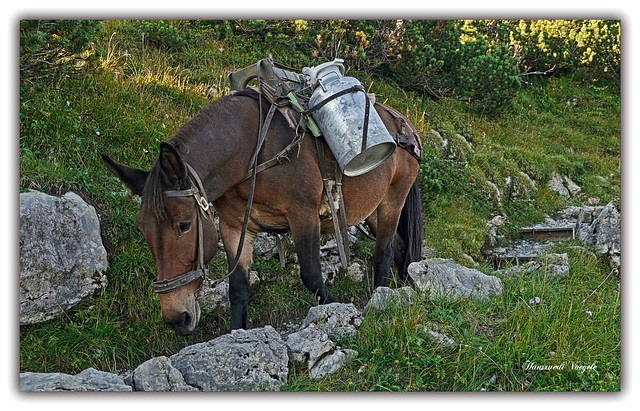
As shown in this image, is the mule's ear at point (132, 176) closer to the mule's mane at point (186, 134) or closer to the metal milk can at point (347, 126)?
the mule's mane at point (186, 134)

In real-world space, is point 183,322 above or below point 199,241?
below

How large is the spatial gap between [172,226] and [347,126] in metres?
1.48

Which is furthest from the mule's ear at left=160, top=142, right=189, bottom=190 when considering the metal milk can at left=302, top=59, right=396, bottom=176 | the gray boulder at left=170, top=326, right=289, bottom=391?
the metal milk can at left=302, top=59, right=396, bottom=176

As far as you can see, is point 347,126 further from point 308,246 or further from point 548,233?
point 548,233

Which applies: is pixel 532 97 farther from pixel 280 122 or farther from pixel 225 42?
pixel 280 122

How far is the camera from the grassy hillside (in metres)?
3.52

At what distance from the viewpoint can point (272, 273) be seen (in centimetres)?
528

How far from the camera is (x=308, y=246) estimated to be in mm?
3879

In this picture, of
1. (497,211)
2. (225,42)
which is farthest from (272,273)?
(497,211)

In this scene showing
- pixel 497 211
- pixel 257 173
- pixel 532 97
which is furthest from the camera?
pixel 532 97

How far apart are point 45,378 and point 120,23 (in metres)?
5.71

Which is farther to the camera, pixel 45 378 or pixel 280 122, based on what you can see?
pixel 280 122

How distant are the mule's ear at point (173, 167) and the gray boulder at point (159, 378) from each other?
42.0 inches

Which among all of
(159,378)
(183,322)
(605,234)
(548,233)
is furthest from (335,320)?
(548,233)
